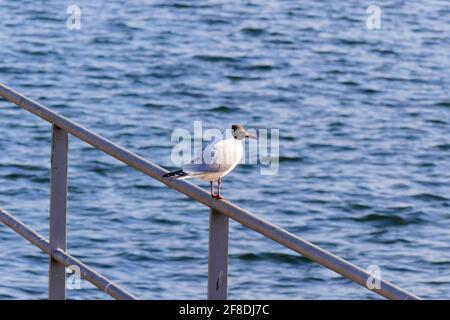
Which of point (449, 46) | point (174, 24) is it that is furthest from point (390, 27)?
point (174, 24)

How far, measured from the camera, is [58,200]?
3.91 m

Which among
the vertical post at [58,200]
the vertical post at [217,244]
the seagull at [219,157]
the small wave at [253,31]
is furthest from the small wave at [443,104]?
the vertical post at [217,244]

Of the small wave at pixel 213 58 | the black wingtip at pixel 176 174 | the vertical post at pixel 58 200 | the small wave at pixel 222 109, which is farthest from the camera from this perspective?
the small wave at pixel 213 58

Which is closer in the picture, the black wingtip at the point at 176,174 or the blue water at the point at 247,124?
the black wingtip at the point at 176,174

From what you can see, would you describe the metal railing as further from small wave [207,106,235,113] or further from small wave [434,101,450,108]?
small wave [434,101,450,108]

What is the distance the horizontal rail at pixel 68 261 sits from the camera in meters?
3.54

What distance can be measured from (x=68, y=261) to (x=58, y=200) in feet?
0.64

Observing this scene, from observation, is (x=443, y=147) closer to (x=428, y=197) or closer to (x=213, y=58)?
(x=428, y=197)

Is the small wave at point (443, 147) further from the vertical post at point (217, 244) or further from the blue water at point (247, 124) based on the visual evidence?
the vertical post at point (217, 244)

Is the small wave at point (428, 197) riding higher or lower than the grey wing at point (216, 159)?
lower

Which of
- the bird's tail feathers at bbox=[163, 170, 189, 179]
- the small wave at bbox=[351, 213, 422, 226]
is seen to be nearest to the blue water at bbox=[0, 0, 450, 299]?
the small wave at bbox=[351, 213, 422, 226]

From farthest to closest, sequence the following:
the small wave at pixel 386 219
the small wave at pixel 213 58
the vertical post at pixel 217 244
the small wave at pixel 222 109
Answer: the small wave at pixel 213 58 → the small wave at pixel 222 109 → the small wave at pixel 386 219 → the vertical post at pixel 217 244

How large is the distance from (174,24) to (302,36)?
6.95 feet

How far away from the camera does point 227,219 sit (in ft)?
10.8
